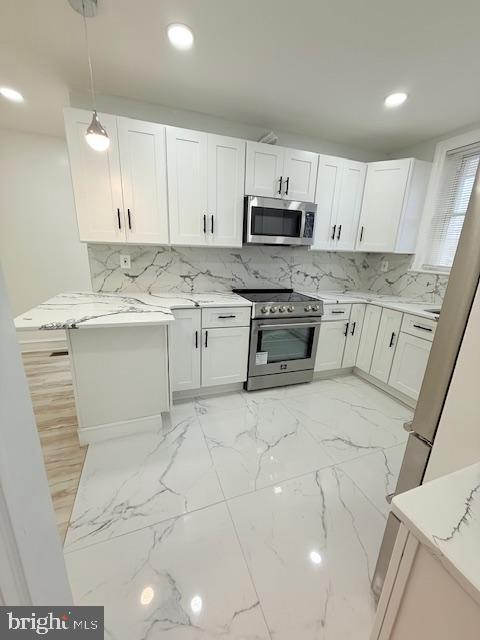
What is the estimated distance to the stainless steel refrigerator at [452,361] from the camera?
773 mm

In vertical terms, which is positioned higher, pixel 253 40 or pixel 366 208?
pixel 253 40

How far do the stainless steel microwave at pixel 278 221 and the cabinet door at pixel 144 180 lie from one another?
761 millimetres

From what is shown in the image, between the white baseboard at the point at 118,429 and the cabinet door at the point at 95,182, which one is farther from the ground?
the cabinet door at the point at 95,182

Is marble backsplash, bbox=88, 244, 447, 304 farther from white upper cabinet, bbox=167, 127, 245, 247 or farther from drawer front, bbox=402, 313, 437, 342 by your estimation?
drawer front, bbox=402, 313, 437, 342

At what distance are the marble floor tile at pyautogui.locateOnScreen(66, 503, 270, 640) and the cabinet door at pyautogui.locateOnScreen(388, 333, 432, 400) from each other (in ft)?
6.61

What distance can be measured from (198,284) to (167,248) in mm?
470

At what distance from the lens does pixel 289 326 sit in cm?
257

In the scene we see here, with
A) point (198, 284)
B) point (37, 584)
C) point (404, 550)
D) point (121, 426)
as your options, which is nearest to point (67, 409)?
point (121, 426)

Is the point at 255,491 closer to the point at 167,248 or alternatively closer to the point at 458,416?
the point at 458,416

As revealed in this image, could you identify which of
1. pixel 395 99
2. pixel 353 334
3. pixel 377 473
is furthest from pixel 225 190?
pixel 377 473

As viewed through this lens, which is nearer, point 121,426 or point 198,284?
point 121,426

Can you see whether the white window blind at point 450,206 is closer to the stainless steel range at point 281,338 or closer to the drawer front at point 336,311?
the drawer front at point 336,311

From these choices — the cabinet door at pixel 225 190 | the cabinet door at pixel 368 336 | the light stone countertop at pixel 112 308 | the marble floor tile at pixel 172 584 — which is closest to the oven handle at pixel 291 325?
the light stone countertop at pixel 112 308

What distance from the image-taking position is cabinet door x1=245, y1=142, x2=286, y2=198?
2.39m
